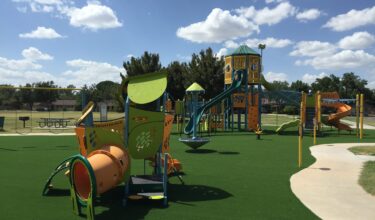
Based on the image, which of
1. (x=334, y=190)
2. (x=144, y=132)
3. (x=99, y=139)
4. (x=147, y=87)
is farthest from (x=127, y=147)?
(x=334, y=190)

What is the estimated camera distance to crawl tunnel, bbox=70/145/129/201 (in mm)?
6289

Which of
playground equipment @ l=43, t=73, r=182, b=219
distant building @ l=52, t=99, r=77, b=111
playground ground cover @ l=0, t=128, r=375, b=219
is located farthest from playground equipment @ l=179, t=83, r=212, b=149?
distant building @ l=52, t=99, r=77, b=111

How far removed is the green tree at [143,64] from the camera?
51.7m

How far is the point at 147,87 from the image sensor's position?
8062 mm

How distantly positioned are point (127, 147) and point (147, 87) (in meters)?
1.37

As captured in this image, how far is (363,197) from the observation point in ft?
26.2

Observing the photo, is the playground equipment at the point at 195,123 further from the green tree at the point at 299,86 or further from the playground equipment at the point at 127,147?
the green tree at the point at 299,86

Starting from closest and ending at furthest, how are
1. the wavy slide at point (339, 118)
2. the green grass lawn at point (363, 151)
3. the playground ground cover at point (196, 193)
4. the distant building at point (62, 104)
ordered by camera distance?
the playground ground cover at point (196, 193), the green grass lawn at point (363, 151), the wavy slide at point (339, 118), the distant building at point (62, 104)

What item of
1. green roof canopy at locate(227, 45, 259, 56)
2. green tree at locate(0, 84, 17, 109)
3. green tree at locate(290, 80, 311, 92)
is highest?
green tree at locate(290, 80, 311, 92)

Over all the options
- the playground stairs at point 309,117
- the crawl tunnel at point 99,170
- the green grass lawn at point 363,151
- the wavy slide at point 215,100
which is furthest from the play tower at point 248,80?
the crawl tunnel at point 99,170

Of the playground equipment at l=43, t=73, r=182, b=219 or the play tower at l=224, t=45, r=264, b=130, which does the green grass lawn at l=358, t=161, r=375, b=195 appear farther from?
the play tower at l=224, t=45, r=264, b=130

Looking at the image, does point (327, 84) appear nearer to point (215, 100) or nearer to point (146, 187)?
point (215, 100)

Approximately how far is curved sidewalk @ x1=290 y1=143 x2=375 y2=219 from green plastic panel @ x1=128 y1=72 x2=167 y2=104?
383cm

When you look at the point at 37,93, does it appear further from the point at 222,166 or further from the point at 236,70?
the point at 222,166
